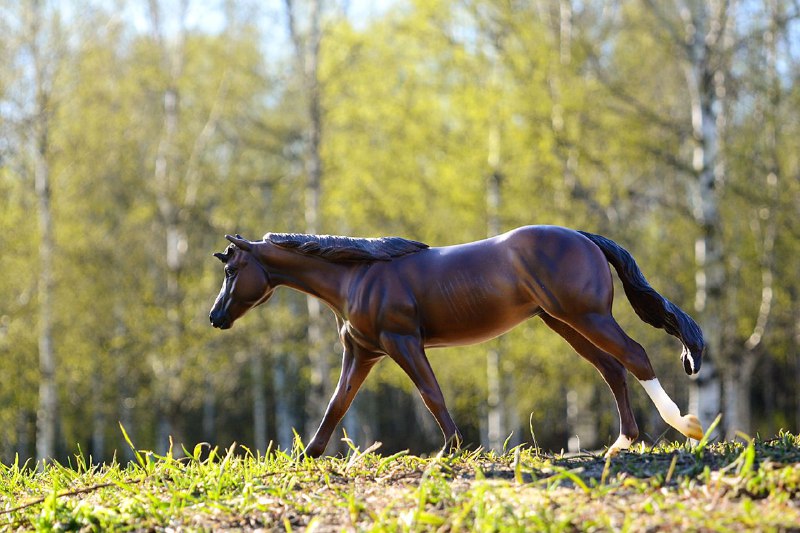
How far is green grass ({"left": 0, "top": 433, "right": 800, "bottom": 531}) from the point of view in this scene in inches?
128

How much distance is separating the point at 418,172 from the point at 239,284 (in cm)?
1107

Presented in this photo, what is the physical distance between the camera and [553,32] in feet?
44.0

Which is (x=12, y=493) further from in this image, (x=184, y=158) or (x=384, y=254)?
(x=184, y=158)

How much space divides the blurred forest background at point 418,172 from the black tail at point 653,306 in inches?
232

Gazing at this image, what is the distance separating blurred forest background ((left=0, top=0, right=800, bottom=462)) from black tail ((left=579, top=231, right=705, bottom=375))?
5890 millimetres

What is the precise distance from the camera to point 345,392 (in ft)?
15.6

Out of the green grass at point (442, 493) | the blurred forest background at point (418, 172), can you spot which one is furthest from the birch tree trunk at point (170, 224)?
the green grass at point (442, 493)

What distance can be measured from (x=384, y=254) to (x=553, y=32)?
9710 mm

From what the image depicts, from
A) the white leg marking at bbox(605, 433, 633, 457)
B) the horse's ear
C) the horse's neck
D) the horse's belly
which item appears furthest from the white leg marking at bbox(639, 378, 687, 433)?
the horse's ear

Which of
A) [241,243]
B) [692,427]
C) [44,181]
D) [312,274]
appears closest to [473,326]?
[312,274]

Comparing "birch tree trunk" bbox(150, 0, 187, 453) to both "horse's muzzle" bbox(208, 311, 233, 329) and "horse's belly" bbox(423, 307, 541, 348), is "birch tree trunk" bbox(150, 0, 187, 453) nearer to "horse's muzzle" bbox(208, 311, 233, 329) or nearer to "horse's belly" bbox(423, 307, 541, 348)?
"horse's muzzle" bbox(208, 311, 233, 329)

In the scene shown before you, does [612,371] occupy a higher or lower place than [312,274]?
lower

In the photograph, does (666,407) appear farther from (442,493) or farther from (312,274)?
(312,274)

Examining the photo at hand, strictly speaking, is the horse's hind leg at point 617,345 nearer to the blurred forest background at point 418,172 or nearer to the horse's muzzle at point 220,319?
the horse's muzzle at point 220,319
